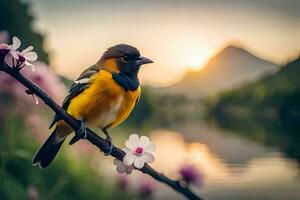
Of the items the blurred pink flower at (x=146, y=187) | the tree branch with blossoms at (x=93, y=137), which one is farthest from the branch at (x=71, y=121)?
the blurred pink flower at (x=146, y=187)

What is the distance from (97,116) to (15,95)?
0.55 meters

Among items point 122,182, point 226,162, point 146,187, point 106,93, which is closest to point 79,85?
point 106,93

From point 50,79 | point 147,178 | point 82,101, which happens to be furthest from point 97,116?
point 147,178

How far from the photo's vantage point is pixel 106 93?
47cm

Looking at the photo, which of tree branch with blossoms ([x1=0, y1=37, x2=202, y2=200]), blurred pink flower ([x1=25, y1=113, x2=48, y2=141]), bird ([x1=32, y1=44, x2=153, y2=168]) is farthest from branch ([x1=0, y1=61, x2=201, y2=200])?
blurred pink flower ([x1=25, y1=113, x2=48, y2=141])

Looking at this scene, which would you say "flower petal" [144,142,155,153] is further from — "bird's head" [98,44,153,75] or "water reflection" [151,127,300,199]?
"water reflection" [151,127,300,199]

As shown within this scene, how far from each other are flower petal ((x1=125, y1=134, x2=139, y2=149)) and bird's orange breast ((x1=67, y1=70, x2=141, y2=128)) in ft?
0.33

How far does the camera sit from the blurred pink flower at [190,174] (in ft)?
1.35

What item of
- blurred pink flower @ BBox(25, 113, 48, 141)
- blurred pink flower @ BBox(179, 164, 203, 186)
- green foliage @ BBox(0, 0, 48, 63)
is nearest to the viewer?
blurred pink flower @ BBox(179, 164, 203, 186)

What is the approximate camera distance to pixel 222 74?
4.57 ft

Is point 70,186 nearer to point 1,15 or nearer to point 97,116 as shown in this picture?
point 1,15

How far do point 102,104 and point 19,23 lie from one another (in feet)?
5.86

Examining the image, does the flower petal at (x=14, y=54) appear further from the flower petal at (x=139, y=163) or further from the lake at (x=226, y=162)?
the lake at (x=226, y=162)

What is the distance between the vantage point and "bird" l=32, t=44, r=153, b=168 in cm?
44
